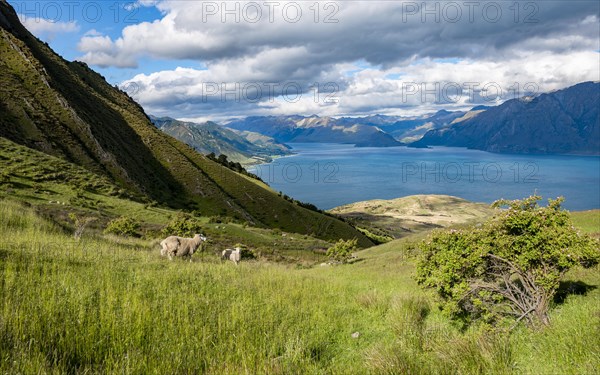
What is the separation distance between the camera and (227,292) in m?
9.19

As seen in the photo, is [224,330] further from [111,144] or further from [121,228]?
[111,144]

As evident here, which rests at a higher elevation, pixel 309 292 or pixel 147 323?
pixel 147 323

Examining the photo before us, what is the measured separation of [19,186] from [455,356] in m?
43.7

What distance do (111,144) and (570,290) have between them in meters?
83.7

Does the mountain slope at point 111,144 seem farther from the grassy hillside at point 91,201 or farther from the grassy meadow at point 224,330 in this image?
the grassy meadow at point 224,330

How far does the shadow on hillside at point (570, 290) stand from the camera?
377 inches

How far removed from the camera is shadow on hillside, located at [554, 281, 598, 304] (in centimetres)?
958

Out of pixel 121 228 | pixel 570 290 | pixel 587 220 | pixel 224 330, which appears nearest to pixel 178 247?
pixel 224 330

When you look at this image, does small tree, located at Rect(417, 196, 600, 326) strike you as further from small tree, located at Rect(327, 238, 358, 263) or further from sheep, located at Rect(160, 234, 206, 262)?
small tree, located at Rect(327, 238, 358, 263)

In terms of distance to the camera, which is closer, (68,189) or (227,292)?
(227,292)

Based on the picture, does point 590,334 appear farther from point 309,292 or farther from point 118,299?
point 118,299

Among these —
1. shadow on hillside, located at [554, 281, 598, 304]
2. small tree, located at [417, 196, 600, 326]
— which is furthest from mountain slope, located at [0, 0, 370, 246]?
shadow on hillside, located at [554, 281, 598, 304]

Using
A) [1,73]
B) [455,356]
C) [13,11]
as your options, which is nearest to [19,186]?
[455,356]

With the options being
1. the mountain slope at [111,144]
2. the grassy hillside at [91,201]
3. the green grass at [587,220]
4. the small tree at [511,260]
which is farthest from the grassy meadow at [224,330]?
the mountain slope at [111,144]
